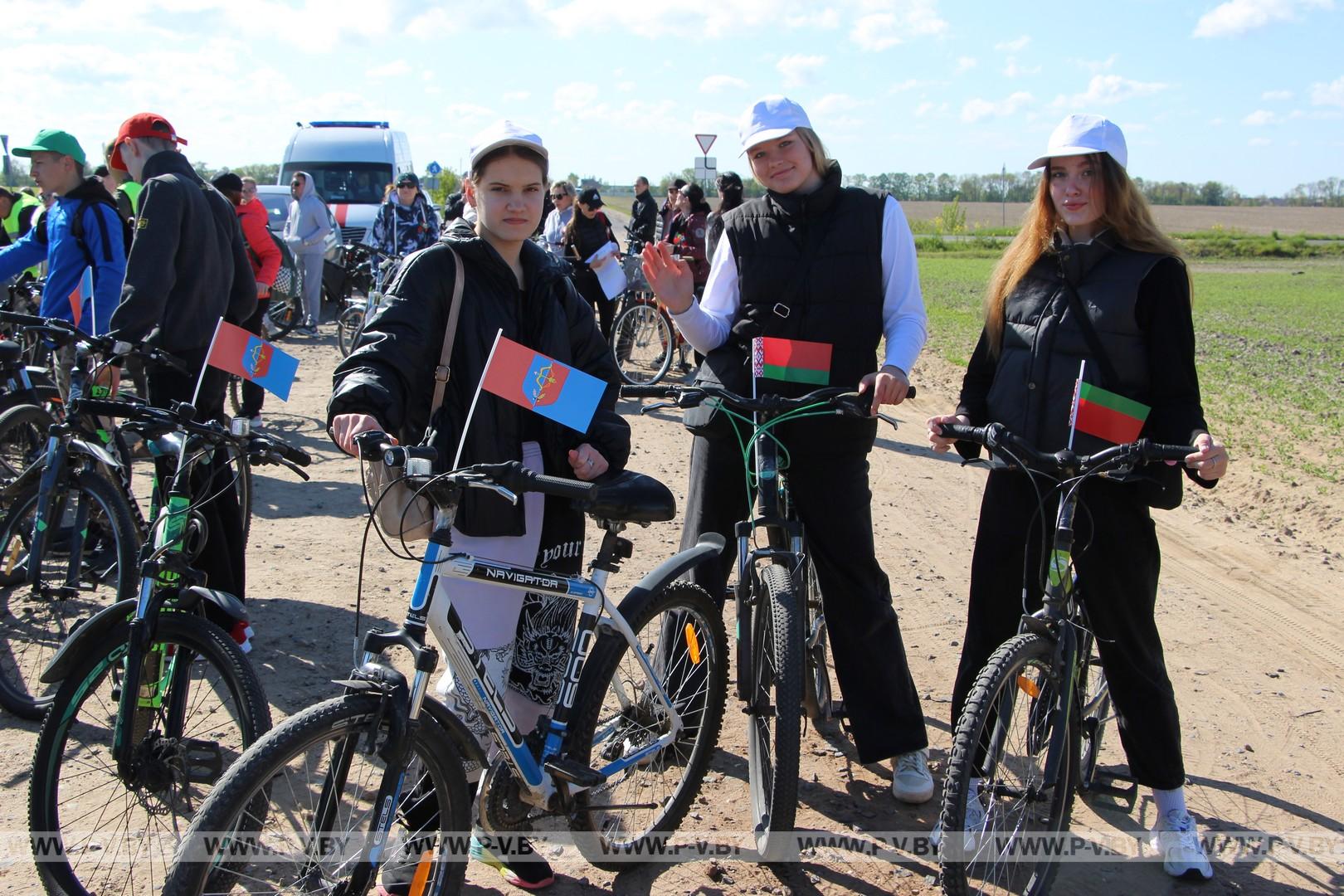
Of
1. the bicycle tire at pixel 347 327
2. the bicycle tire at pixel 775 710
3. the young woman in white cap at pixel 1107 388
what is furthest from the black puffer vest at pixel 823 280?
the bicycle tire at pixel 347 327

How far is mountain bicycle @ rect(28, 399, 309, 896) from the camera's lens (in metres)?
2.94

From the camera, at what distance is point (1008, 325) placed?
139 inches

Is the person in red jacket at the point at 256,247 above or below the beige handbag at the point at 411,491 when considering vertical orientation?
above

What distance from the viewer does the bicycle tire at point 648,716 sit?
308 centimetres

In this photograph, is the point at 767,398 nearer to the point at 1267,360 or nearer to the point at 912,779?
the point at 912,779

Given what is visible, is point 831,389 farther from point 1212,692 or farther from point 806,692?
point 1212,692

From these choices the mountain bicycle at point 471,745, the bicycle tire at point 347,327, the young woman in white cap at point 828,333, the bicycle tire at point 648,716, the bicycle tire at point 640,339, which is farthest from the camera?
the bicycle tire at point 347,327

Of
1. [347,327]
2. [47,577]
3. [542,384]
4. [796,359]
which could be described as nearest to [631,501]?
[542,384]

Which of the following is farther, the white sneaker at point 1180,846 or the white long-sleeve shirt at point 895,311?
the white long-sleeve shirt at point 895,311

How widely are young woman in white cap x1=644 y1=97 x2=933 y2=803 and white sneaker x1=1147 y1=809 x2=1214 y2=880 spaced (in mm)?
737

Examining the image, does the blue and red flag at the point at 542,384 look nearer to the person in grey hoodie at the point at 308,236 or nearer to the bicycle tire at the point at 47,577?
the bicycle tire at the point at 47,577

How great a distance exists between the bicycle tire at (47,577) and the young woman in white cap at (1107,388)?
3.15 meters

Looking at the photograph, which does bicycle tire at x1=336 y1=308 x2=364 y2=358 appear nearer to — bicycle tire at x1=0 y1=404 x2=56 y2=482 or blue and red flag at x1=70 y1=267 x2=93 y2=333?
bicycle tire at x1=0 y1=404 x2=56 y2=482

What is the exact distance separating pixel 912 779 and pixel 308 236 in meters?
13.5
